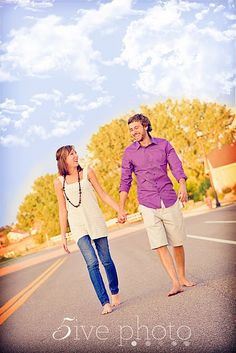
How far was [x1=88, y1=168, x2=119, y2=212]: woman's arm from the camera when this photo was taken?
4.08 meters

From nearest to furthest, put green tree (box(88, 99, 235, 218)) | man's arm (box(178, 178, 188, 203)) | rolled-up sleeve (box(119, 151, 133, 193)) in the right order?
man's arm (box(178, 178, 188, 203)) → rolled-up sleeve (box(119, 151, 133, 193)) → green tree (box(88, 99, 235, 218))

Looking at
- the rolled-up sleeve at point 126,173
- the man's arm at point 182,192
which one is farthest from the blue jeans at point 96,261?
the man's arm at point 182,192

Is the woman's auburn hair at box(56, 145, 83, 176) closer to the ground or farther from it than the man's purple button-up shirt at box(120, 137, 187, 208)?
farther from it

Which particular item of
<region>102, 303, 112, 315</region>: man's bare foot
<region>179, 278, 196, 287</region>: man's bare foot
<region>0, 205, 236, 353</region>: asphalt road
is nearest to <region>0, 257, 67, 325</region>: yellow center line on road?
Answer: <region>0, 205, 236, 353</region>: asphalt road

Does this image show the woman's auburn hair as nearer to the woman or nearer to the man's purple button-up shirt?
the woman

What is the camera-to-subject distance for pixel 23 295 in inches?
Result: 170

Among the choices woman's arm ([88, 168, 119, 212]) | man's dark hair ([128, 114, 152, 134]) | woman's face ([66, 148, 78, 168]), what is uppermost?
man's dark hair ([128, 114, 152, 134])

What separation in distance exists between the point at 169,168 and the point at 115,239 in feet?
2.01

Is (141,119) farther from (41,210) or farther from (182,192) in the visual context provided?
(41,210)

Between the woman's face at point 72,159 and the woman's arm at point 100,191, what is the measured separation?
0.38 feet

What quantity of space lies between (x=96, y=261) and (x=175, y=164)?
83cm

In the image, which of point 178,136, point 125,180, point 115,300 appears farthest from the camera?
point 178,136

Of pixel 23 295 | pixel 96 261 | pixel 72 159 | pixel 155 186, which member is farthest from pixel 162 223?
pixel 23 295

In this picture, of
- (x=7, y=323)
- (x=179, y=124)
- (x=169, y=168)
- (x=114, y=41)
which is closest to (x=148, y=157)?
(x=169, y=168)
